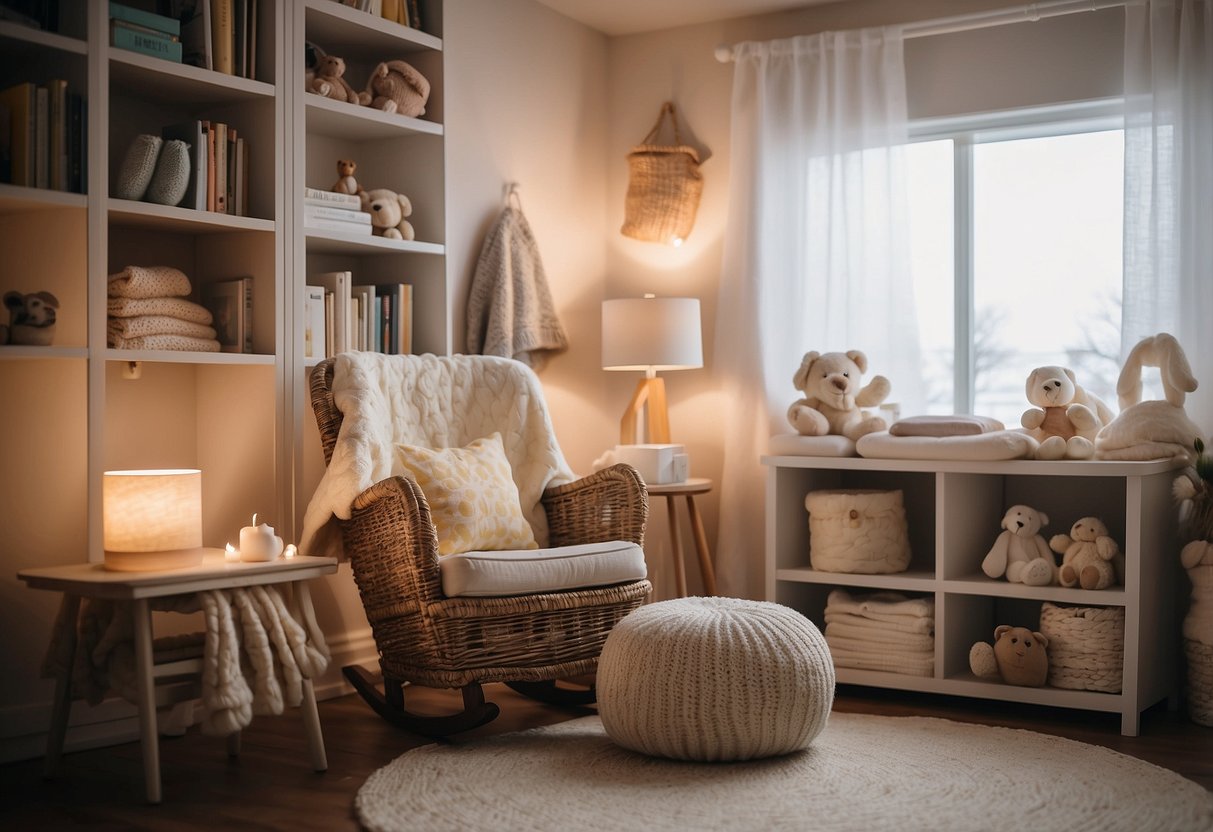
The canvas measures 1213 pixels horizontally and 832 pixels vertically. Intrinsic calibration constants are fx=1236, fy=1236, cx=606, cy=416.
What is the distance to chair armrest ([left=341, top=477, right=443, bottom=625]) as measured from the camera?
280 centimetres

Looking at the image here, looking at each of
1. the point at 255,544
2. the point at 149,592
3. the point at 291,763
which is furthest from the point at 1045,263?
the point at 149,592

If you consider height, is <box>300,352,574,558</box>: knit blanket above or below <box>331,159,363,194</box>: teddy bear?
below

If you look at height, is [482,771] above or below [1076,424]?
below

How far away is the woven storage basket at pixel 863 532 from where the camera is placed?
11.7 ft

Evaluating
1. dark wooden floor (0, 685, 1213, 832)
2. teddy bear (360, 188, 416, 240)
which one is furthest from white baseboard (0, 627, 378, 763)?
teddy bear (360, 188, 416, 240)

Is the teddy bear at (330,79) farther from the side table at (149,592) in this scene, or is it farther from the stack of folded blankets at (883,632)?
the stack of folded blankets at (883,632)

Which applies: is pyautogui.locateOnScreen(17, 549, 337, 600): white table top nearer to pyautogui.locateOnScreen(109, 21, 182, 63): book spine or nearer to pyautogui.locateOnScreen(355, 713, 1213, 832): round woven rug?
pyautogui.locateOnScreen(355, 713, 1213, 832): round woven rug

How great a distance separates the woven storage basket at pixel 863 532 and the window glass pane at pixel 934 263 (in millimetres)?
575

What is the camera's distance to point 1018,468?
3.31 metres

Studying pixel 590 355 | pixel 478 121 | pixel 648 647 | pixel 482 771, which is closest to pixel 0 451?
pixel 482 771

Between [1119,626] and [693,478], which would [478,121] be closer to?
[693,478]

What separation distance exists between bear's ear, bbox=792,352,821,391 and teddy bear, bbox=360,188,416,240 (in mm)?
1268

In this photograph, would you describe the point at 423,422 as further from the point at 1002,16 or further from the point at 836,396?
the point at 1002,16

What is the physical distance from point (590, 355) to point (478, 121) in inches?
38.3
